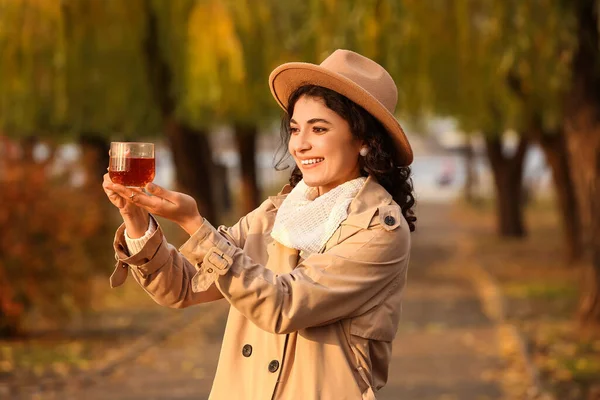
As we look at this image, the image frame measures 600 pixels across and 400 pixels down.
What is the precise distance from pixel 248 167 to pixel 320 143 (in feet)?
80.1

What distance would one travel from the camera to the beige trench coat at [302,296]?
11.9 ft

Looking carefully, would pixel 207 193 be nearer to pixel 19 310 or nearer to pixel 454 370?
pixel 19 310

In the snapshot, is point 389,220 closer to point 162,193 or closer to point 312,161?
point 312,161

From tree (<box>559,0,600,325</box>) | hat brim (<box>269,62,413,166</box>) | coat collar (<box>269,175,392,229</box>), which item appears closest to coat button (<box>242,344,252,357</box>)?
coat collar (<box>269,175,392,229</box>)

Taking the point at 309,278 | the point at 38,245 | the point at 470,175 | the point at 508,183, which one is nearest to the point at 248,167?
the point at 508,183

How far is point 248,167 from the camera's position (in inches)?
1113

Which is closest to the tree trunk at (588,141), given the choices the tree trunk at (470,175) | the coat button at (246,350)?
the coat button at (246,350)

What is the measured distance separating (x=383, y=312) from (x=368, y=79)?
27.3 inches

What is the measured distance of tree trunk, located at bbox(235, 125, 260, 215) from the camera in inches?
1114

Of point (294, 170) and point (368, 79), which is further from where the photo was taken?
point (294, 170)

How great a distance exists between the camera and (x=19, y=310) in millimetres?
13344

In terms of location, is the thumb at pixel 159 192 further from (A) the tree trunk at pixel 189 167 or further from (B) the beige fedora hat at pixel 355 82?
(A) the tree trunk at pixel 189 167

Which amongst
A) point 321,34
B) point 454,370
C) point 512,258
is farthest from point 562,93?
point 512,258

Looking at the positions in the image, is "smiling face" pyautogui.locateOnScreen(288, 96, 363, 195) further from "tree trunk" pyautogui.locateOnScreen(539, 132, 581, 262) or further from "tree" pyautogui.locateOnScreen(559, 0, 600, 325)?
"tree trunk" pyautogui.locateOnScreen(539, 132, 581, 262)
